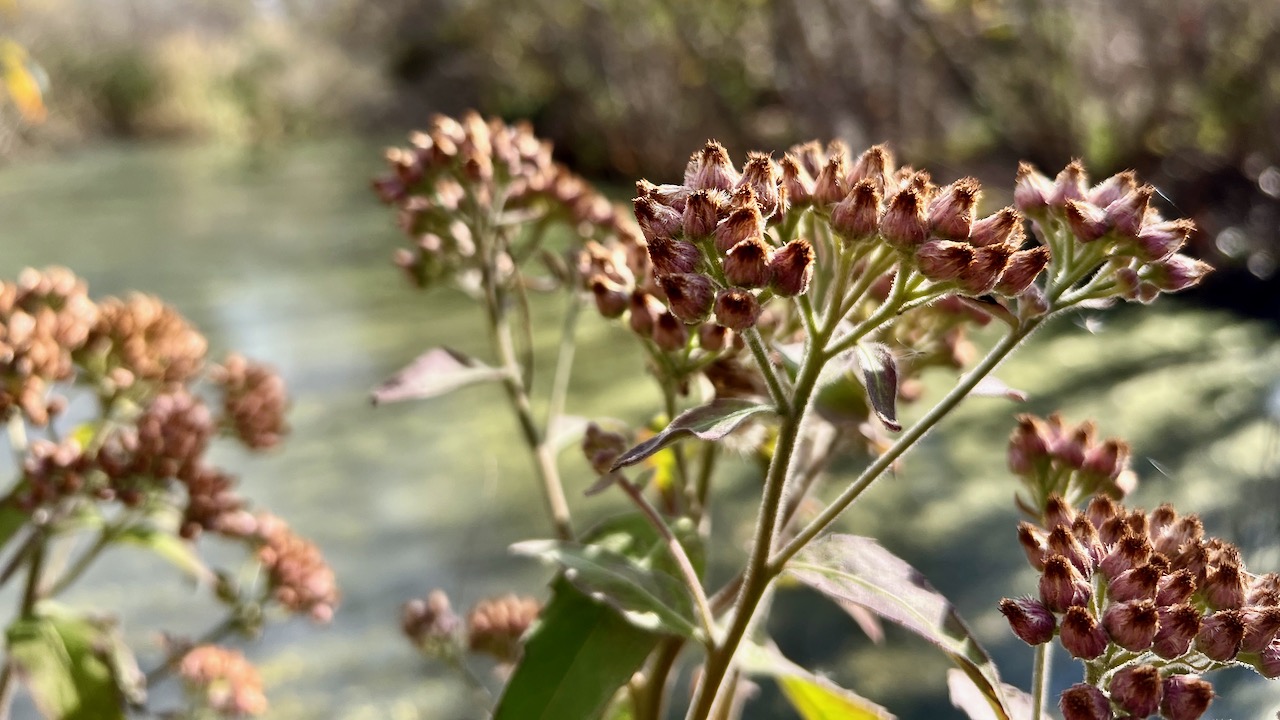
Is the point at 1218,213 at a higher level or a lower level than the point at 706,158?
lower

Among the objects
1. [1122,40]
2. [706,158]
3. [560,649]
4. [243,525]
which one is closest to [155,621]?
[243,525]

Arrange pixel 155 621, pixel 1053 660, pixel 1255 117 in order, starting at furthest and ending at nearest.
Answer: pixel 1255 117 < pixel 155 621 < pixel 1053 660

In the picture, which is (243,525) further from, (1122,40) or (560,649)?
(1122,40)

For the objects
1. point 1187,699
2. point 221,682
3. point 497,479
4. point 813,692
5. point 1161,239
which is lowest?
point 497,479

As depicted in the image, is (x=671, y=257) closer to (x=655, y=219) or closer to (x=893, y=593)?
(x=655, y=219)

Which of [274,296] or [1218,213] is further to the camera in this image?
[274,296]

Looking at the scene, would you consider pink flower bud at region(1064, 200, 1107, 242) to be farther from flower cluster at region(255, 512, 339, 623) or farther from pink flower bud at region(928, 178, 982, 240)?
flower cluster at region(255, 512, 339, 623)

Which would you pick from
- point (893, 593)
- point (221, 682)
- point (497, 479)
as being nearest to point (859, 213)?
point (893, 593)

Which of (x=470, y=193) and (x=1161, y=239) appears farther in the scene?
(x=470, y=193)
